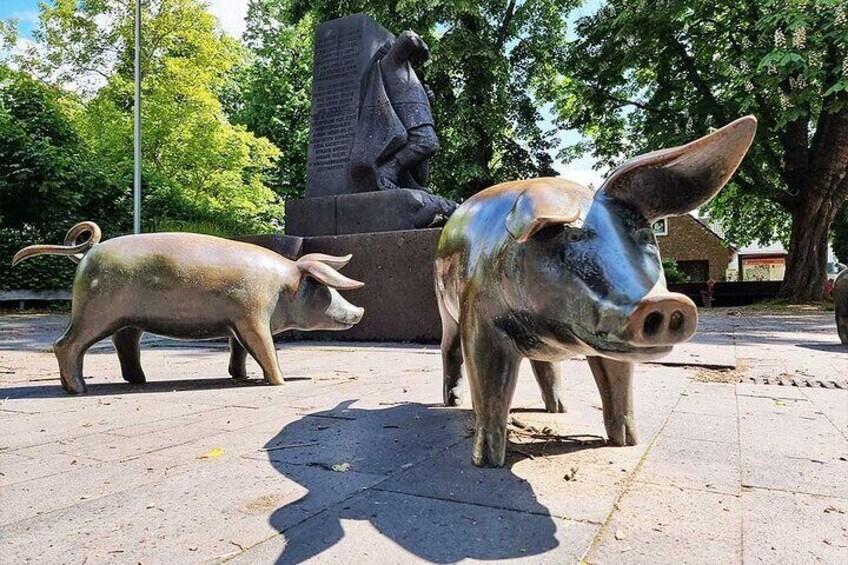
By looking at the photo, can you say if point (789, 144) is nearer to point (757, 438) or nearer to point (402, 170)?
point (402, 170)

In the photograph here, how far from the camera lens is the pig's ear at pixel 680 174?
2.07 metres

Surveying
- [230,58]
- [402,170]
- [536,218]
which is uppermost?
[230,58]

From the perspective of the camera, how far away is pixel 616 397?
9.23 ft

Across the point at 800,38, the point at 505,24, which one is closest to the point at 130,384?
the point at 800,38

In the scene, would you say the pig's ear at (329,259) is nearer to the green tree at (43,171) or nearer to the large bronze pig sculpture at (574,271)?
the large bronze pig sculpture at (574,271)

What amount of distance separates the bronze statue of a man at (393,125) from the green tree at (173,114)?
41.1 feet

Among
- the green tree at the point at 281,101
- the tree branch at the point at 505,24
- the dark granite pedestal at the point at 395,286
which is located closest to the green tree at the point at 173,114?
the green tree at the point at 281,101

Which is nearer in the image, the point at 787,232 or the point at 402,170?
the point at 402,170

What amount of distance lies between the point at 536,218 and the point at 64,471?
2.16m

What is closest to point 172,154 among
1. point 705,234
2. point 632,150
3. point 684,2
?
point 632,150

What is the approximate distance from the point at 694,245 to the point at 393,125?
123ft

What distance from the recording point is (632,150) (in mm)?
20953

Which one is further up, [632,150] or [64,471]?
[632,150]

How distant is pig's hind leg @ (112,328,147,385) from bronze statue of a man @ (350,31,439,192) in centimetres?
530
